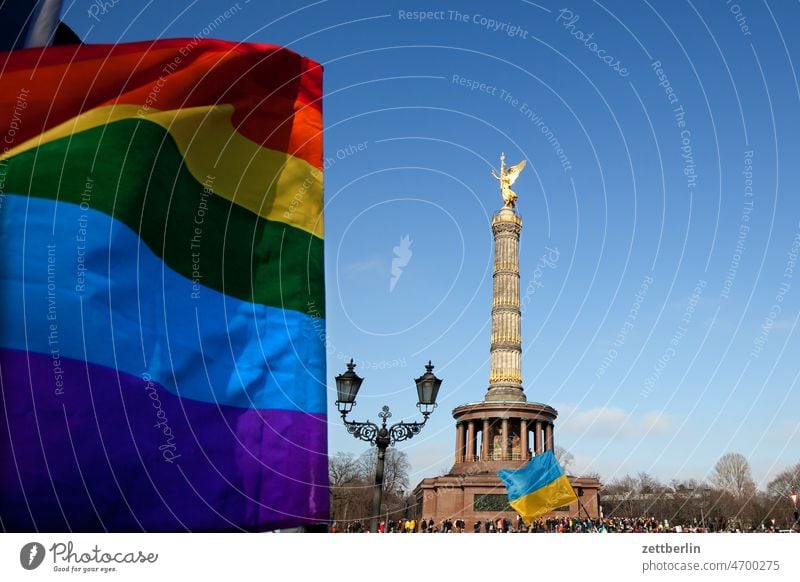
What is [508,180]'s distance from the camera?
56594mm

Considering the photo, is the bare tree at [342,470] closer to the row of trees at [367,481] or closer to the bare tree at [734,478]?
the row of trees at [367,481]

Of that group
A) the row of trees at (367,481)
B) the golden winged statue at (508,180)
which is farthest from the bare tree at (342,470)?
the golden winged statue at (508,180)

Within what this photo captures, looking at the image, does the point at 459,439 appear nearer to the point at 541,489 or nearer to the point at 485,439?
the point at 485,439

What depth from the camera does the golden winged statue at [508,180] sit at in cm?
5588

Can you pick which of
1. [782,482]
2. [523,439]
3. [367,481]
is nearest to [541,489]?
[523,439]

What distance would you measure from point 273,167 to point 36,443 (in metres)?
3.35

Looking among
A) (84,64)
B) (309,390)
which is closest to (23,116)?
(84,64)

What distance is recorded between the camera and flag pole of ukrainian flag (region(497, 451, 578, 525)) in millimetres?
19734

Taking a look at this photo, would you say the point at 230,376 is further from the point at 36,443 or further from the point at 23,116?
the point at 23,116

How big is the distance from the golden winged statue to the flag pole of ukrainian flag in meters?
37.8

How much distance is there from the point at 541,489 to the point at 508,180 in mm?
39615

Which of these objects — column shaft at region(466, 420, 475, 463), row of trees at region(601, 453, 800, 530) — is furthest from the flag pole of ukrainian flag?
row of trees at region(601, 453, 800, 530)

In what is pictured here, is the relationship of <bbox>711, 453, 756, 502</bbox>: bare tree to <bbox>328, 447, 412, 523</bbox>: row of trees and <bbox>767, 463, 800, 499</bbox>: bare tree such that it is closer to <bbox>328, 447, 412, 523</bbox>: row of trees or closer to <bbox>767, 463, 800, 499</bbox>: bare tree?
<bbox>767, 463, 800, 499</bbox>: bare tree

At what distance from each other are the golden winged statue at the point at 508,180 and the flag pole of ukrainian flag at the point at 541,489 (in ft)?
124
